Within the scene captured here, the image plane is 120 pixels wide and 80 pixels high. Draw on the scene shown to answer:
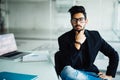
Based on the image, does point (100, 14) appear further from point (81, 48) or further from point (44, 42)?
point (81, 48)

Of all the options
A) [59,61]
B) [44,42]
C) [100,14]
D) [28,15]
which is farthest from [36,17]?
[59,61]

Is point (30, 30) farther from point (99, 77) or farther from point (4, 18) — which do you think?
point (99, 77)

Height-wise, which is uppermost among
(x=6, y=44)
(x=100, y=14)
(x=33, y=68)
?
(x=100, y=14)

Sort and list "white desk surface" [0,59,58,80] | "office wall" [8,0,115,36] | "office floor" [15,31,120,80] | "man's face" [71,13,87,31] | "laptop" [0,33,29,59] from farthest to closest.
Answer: "office wall" [8,0,115,36] → "office floor" [15,31,120,80] → "laptop" [0,33,29,59] → "man's face" [71,13,87,31] → "white desk surface" [0,59,58,80]

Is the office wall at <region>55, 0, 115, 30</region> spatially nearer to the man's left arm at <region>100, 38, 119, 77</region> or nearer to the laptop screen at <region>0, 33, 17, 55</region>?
the laptop screen at <region>0, 33, 17, 55</region>

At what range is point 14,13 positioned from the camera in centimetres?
804

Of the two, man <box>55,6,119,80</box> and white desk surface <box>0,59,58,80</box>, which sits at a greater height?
man <box>55,6,119,80</box>

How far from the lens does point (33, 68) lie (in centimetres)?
153

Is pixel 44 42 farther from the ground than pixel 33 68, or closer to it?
closer to it

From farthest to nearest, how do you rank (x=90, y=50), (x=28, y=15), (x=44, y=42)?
1. (x=28, y=15)
2. (x=44, y=42)
3. (x=90, y=50)

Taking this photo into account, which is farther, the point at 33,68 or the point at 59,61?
the point at 59,61

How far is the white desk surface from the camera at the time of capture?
1.35 metres

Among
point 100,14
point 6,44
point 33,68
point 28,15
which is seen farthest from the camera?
point 28,15

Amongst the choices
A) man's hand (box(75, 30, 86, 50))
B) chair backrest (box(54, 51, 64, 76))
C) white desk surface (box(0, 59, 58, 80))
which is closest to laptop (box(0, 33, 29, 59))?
white desk surface (box(0, 59, 58, 80))
